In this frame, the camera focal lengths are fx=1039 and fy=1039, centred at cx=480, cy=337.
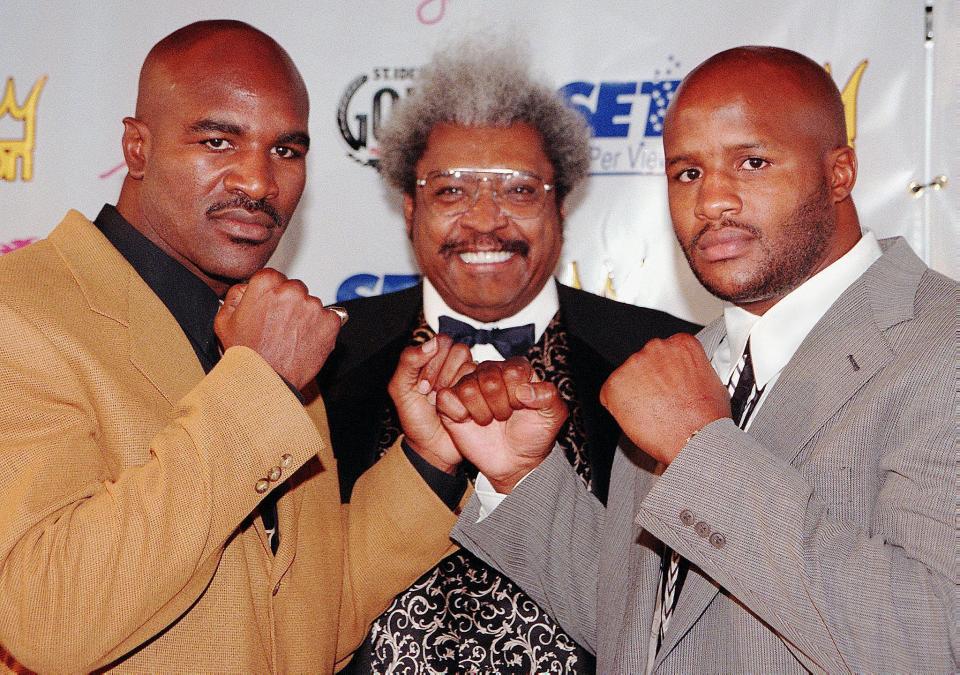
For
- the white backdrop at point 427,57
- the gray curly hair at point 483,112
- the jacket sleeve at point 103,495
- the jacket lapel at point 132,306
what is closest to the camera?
the jacket sleeve at point 103,495

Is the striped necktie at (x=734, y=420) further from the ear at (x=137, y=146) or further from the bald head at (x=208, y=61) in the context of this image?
the ear at (x=137, y=146)

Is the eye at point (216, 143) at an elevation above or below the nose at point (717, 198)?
above

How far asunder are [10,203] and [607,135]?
2.31m

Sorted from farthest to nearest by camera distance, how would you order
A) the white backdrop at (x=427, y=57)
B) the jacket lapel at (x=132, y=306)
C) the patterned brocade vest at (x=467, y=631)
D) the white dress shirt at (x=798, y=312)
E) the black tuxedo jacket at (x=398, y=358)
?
1. the white backdrop at (x=427, y=57)
2. the black tuxedo jacket at (x=398, y=358)
3. the patterned brocade vest at (x=467, y=631)
4. the white dress shirt at (x=798, y=312)
5. the jacket lapel at (x=132, y=306)

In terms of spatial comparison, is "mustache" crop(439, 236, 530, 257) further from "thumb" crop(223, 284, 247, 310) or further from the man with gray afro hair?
"thumb" crop(223, 284, 247, 310)

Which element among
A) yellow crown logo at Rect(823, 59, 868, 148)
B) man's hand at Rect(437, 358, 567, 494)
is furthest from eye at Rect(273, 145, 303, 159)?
yellow crown logo at Rect(823, 59, 868, 148)

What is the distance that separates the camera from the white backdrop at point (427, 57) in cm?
374

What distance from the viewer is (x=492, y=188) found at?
3.10m

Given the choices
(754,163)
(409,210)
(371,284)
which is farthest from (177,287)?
(371,284)

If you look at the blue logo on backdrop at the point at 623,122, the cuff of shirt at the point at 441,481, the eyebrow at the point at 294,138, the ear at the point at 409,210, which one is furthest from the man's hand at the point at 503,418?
the blue logo on backdrop at the point at 623,122

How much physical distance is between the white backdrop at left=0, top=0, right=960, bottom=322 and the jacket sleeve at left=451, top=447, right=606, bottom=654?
1645 millimetres

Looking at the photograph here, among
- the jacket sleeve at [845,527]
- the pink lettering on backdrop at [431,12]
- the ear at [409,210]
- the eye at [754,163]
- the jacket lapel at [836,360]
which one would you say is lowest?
the jacket sleeve at [845,527]

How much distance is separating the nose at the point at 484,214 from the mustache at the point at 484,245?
3 centimetres

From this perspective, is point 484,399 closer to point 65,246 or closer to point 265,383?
point 265,383
